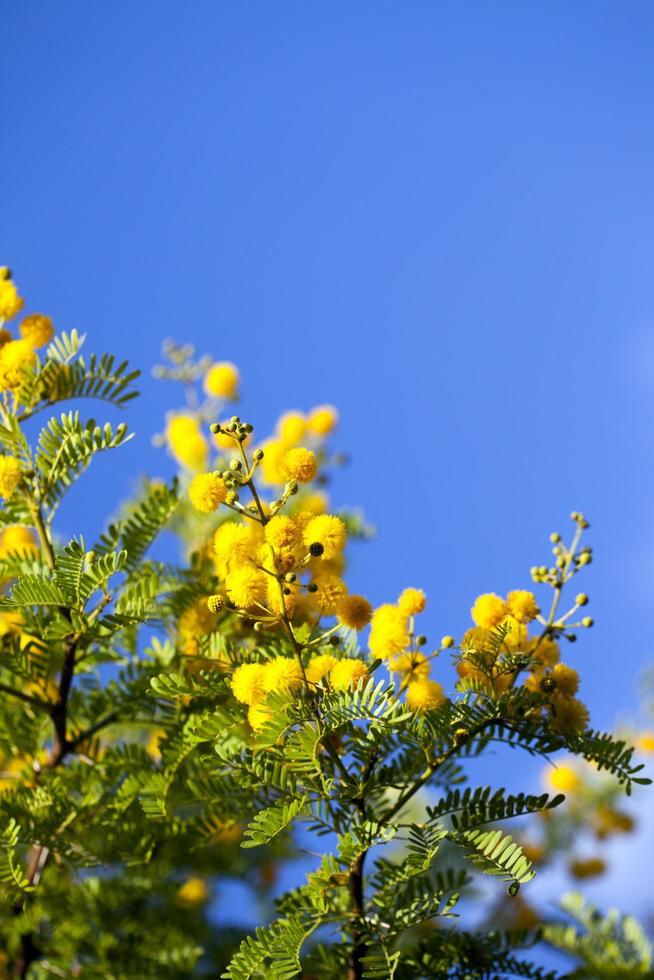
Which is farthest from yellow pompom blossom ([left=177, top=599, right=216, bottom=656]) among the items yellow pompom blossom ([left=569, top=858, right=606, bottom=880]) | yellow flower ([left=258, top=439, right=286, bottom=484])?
yellow pompom blossom ([left=569, top=858, right=606, bottom=880])

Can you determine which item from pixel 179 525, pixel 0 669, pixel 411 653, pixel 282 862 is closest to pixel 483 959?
pixel 411 653

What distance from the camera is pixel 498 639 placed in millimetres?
2242

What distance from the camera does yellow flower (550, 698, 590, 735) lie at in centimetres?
229

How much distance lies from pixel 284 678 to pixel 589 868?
3.94 m

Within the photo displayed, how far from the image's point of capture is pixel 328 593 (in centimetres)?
230

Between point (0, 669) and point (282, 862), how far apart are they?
7.04ft

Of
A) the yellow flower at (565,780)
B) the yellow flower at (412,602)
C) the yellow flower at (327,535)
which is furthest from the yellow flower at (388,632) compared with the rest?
the yellow flower at (565,780)

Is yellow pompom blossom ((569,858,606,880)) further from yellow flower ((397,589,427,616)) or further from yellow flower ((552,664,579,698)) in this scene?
yellow flower ((397,589,427,616))

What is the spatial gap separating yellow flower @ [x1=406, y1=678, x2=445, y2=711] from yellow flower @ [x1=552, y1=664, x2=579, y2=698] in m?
0.26

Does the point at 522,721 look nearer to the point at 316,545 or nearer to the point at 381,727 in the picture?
the point at 381,727

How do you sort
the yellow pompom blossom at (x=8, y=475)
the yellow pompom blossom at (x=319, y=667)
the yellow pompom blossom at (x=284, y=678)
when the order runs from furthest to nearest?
the yellow pompom blossom at (x=8, y=475), the yellow pompom blossom at (x=319, y=667), the yellow pompom blossom at (x=284, y=678)

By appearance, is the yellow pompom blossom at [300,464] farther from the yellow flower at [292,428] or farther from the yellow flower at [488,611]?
the yellow flower at [292,428]

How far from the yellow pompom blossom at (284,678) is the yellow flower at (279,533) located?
243mm

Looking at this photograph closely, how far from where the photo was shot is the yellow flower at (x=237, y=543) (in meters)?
2.18
